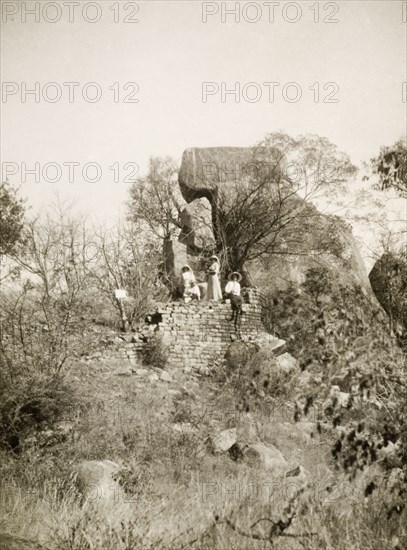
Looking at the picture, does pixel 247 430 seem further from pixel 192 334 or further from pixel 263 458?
pixel 192 334

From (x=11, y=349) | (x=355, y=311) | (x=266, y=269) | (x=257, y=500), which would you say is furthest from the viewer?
(x=266, y=269)

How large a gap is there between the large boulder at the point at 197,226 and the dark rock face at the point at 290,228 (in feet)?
0.94

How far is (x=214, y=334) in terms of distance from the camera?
15.8 m

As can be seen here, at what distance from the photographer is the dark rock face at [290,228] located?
23672 mm

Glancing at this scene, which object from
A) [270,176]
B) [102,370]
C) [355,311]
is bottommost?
[102,370]

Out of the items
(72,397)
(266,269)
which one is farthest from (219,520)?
(266,269)

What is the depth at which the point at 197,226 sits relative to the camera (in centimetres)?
2369

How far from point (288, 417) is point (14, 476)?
7.06 meters

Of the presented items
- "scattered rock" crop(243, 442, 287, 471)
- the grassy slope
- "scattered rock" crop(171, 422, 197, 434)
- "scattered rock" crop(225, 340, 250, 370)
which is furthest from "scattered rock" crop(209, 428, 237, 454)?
"scattered rock" crop(225, 340, 250, 370)

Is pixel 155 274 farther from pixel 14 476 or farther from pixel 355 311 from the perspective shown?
pixel 355 311

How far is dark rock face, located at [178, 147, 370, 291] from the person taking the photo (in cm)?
2367

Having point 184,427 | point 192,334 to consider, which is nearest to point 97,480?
point 184,427

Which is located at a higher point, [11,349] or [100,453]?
[11,349]

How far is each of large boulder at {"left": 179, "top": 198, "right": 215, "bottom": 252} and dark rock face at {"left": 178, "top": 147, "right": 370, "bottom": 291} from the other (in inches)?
11.3
